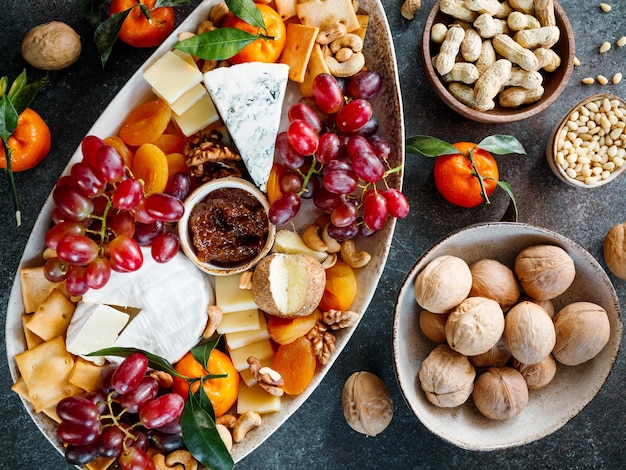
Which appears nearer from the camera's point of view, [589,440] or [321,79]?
[321,79]

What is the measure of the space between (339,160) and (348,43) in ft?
0.88

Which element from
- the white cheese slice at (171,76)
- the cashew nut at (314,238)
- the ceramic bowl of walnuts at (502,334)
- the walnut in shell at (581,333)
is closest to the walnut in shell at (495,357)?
the ceramic bowl of walnuts at (502,334)

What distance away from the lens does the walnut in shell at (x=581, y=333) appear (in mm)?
1413

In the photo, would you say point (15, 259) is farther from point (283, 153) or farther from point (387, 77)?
point (387, 77)

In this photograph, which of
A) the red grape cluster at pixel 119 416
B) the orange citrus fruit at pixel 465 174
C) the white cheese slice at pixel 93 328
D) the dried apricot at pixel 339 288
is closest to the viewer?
the red grape cluster at pixel 119 416

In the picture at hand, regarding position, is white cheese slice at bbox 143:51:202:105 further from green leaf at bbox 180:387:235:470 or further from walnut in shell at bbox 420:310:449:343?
walnut in shell at bbox 420:310:449:343

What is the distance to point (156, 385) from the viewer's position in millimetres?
1320

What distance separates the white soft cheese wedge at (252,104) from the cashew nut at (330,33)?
0.12 meters

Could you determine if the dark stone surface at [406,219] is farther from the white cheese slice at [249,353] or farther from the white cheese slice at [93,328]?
the white cheese slice at [93,328]

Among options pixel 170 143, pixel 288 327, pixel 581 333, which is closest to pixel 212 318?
pixel 288 327

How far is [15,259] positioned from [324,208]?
811mm

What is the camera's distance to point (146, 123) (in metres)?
1.40

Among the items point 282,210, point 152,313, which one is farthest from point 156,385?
point 282,210

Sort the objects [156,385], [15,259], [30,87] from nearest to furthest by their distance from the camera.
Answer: [156,385]
[30,87]
[15,259]
